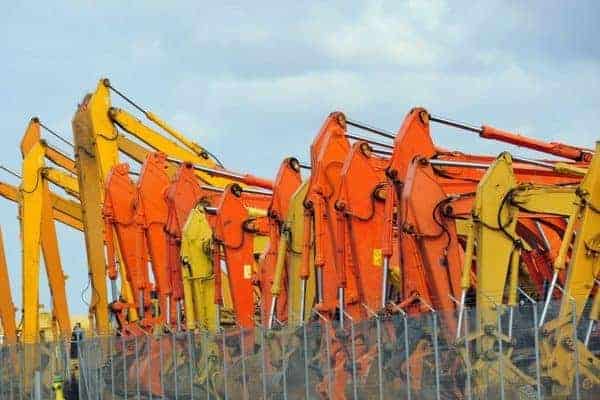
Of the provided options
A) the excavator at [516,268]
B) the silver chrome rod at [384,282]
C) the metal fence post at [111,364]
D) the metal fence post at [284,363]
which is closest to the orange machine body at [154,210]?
the metal fence post at [111,364]

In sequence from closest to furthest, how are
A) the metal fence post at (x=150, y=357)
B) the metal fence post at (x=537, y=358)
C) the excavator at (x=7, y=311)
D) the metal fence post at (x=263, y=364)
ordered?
the metal fence post at (x=537, y=358)
the metal fence post at (x=263, y=364)
the metal fence post at (x=150, y=357)
the excavator at (x=7, y=311)

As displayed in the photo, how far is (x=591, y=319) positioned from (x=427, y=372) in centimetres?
361

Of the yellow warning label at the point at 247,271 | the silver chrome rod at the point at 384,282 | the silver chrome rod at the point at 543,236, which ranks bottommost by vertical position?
the silver chrome rod at the point at 384,282

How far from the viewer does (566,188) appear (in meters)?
34.7

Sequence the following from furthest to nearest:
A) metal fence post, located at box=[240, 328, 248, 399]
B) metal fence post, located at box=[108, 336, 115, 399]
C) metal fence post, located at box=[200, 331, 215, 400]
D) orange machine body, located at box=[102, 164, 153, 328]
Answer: orange machine body, located at box=[102, 164, 153, 328]
metal fence post, located at box=[108, 336, 115, 399]
metal fence post, located at box=[200, 331, 215, 400]
metal fence post, located at box=[240, 328, 248, 399]

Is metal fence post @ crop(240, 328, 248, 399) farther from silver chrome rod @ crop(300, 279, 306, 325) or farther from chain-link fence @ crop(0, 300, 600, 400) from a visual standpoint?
silver chrome rod @ crop(300, 279, 306, 325)

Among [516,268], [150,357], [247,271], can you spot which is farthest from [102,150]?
[516,268]

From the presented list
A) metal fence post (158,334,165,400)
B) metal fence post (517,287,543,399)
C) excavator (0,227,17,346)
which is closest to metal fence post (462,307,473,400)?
metal fence post (517,287,543,399)

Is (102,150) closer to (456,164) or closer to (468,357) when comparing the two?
(456,164)

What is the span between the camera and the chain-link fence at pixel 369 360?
29.1 meters

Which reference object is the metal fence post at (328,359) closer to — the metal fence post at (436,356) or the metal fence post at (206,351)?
the metal fence post at (436,356)

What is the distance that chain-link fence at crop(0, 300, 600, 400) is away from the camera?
29.1m

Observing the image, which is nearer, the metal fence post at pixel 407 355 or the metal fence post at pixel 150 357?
the metal fence post at pixel 407 355

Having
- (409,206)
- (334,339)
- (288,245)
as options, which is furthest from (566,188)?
(288,245)
